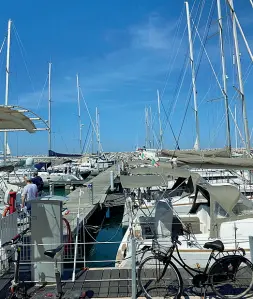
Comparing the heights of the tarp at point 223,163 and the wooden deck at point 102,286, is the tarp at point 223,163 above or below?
above

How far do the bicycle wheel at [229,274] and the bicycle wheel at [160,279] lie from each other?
2.00 ft

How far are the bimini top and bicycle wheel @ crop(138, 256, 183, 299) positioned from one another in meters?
4.46

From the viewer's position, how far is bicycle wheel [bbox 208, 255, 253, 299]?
544 centimetres

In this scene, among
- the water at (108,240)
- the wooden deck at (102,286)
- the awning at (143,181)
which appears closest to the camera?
the wooden deck at (102,286)

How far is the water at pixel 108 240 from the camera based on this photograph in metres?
14.6

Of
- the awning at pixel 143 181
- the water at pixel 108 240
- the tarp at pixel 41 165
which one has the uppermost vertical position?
the awning at pixel 143 181

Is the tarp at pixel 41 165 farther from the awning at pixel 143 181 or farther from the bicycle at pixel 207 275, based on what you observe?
the bicycle at pixel 207 275

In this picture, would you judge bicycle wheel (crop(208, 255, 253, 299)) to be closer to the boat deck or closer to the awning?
the awning

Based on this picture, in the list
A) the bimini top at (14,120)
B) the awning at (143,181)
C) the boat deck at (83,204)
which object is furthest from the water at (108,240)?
the bimini top at (14,120)

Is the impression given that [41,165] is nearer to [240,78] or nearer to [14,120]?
[240,78]

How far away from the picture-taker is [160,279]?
19.0 ft

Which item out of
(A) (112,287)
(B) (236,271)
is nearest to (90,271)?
(A) (112,287)

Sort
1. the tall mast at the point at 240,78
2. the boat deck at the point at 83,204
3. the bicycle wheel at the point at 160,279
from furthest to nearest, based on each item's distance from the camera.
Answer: the boat deck at the point at 83,204, the tall mast at the point at 240,78, the bicycle wheel at the point at 160,279

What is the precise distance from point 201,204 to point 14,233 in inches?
306
